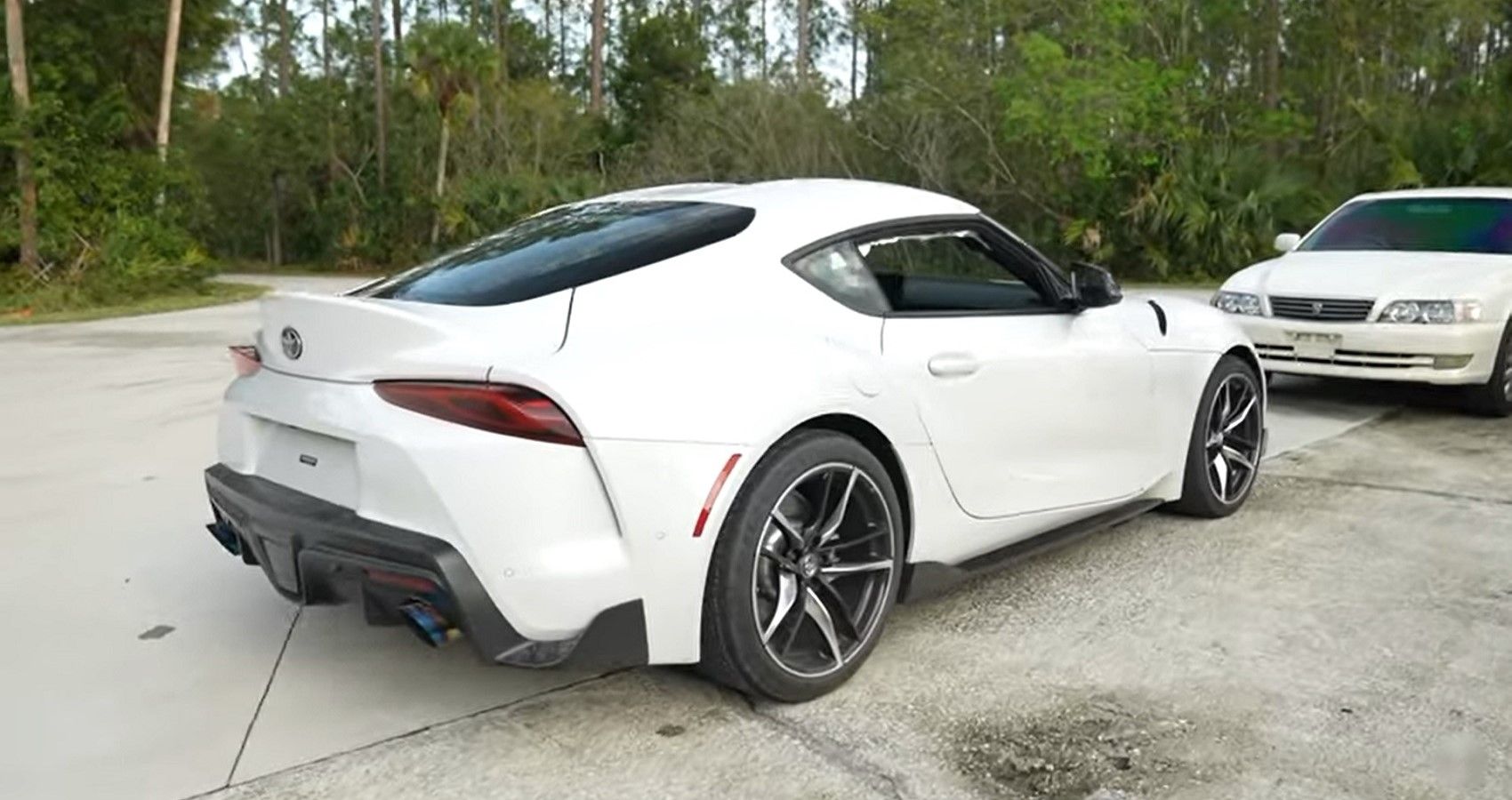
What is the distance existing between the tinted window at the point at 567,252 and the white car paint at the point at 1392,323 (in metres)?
4.88

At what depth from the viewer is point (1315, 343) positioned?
6867 mm

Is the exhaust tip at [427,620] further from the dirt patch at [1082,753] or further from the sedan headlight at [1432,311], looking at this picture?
the sedan headlight at [1432,311]

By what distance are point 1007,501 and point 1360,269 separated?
4745mm

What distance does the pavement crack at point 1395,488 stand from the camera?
A: 5047mm

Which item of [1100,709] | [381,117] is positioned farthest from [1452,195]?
[381,117]

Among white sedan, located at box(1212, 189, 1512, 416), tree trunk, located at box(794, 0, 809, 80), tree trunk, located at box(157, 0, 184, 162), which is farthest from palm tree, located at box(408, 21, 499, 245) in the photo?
white sedan, located at box(1212, 189, 1512, 416)

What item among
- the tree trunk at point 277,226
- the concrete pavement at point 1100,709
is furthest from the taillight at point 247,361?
the tree trunk at point 277,226

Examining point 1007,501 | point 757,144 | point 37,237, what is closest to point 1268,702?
point 1007,501

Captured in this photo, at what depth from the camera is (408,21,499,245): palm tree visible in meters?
30.8

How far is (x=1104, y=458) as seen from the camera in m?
3.98

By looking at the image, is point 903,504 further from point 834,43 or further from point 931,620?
point 834,43

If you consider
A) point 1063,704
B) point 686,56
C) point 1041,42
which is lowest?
point 1063,704

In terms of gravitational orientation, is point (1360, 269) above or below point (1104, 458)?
above

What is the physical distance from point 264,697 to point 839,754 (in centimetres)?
158
